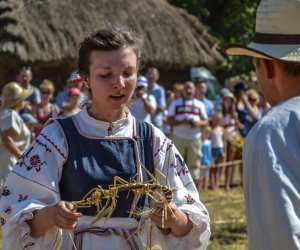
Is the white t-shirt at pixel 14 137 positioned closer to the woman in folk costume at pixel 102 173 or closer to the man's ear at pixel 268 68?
the woman in folk costume at pixel 102 173

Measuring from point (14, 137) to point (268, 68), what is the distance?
786 centimetres

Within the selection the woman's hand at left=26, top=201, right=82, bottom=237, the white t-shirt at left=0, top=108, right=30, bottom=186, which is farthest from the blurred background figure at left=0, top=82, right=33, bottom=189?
the woman's hand at left=26, top=201, right=82, bottom=237

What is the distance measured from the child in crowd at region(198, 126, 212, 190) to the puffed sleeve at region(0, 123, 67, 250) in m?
10.5

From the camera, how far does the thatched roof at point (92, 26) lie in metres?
18.8

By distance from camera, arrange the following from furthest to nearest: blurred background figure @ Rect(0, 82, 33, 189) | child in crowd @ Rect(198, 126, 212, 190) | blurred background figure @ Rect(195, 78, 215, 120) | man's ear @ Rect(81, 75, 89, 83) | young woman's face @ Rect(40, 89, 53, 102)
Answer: child in crowd @ Rect(198, 126, 212, 190), blurred background figure @ Rect(195, 78, 215, 120), young woman's face @ Rect(40, 89, 53, 102), blurred background figure @ Rect(0, 82, 33, 189), man's ear @ Rect(81, 75, 89, 83)

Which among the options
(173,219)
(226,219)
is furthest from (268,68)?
(226,219)

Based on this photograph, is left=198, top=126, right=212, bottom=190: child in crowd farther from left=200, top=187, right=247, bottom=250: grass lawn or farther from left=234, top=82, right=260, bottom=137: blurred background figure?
left=234, top=82, right=260, bottom=137: blurred background figure

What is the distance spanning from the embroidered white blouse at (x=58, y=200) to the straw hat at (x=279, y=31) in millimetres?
1692

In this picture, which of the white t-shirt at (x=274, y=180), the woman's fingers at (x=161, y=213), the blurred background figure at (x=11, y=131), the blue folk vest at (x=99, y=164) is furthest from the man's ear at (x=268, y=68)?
the blurred background figure at (x=11, y=131)

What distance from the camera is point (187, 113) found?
44.9ft

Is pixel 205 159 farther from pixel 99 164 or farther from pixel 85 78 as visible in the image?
pixel 99 164

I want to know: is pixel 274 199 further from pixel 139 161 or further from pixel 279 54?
pixel 139 161

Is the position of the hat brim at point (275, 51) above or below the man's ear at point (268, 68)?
above

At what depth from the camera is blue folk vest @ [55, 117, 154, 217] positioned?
14.5ft
